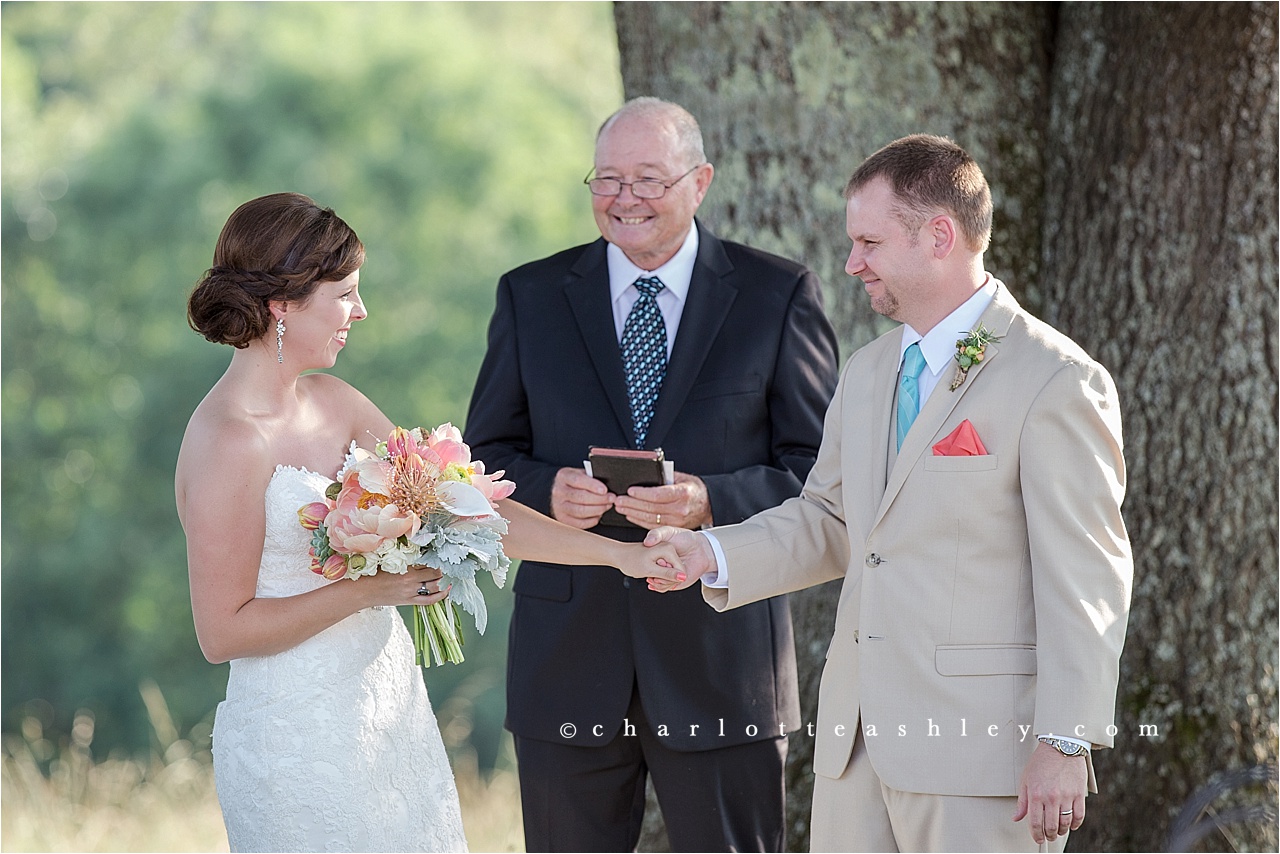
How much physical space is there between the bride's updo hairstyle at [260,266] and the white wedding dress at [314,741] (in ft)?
1.23

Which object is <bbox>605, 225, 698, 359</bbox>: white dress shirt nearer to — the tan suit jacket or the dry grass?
the tan suit jacket

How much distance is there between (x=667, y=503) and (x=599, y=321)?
626mm

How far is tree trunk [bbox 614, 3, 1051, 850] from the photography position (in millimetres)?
4504

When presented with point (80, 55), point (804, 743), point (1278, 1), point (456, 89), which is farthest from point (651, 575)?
point (80, 55)

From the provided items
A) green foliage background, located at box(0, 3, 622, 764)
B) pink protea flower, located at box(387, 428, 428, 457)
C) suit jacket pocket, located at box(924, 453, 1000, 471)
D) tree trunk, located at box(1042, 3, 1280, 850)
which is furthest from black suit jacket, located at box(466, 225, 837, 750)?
green foliage background, located at box(0, 3, 622, 764)

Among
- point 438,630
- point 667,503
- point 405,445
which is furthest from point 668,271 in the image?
point 438,630

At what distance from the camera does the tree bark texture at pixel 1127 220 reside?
Answer: 435cm

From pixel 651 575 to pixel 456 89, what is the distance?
760 inches

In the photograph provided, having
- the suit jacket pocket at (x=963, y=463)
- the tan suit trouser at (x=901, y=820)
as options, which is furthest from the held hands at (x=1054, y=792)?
the suit jacket pocket at (x=963, y=463)

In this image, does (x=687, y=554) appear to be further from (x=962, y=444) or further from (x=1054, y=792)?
(x=1054, y=792)

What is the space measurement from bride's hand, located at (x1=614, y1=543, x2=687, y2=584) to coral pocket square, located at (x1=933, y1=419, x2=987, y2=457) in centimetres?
77

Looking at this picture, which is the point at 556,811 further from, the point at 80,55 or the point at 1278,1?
the point at 80,55

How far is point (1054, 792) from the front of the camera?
2.69 m

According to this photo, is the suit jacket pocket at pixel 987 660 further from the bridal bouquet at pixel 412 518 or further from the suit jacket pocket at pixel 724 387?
the suit jacket pocket at pixel 724 387
